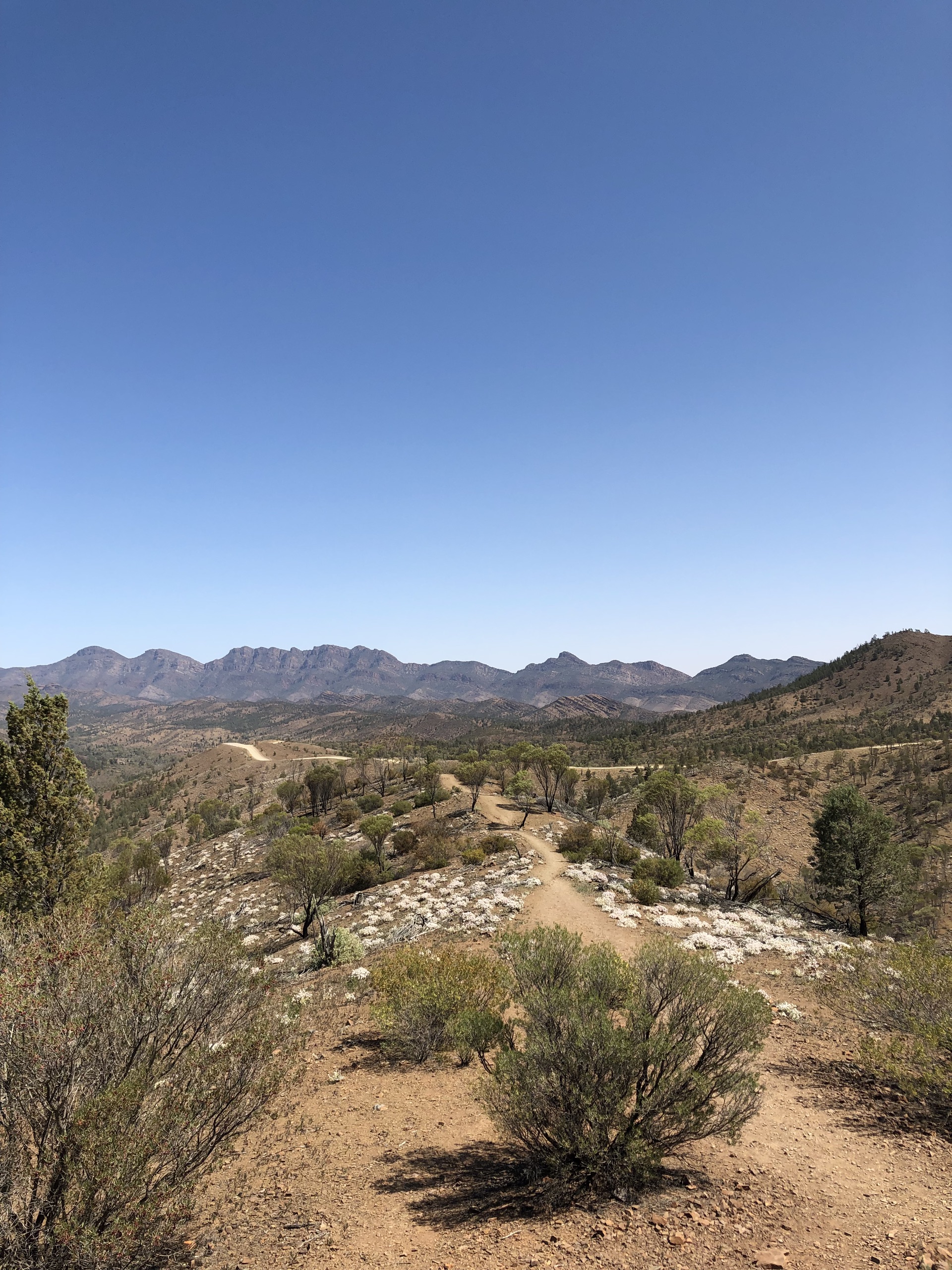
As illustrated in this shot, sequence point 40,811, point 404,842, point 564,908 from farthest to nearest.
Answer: point 404,842
point 564,908
point 40,811

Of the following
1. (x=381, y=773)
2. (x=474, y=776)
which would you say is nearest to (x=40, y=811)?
(x=474, y=776)

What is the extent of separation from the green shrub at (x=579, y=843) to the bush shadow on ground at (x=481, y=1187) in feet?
86.8

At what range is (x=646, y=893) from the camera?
2775cm

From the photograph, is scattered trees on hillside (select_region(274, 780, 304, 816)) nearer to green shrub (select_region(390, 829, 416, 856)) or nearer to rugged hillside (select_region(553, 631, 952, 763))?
green shrub (select_region(390, 829, 416, 856))

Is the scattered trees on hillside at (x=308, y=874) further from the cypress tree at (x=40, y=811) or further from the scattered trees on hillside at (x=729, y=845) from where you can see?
the scattered trees on hillside at (x=729, y=845)

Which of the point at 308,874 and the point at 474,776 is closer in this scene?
the point at 308,874

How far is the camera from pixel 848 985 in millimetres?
15336

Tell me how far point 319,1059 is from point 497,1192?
759cm

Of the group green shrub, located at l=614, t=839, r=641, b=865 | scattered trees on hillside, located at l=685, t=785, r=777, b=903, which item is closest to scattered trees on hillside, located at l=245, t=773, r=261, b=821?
green shrub, located at l=614, t=839, r=641, b=865

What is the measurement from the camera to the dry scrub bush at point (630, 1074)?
27.3ft

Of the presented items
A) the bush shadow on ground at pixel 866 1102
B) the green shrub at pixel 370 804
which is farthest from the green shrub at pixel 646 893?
the green shrub at pixel 370 804

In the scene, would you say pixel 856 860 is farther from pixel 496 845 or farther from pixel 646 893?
pixel 496 845

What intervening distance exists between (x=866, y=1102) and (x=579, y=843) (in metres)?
27.6

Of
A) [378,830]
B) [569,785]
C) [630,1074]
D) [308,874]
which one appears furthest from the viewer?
[569,785]
